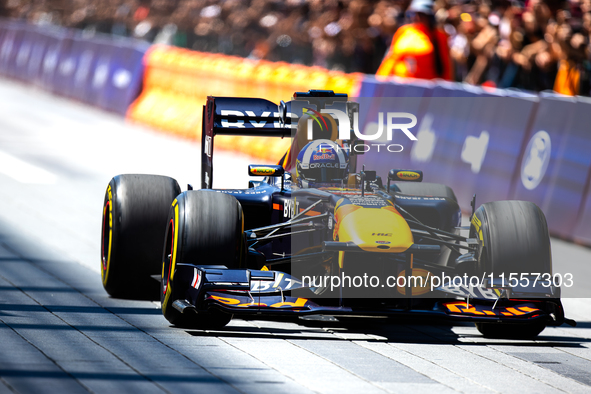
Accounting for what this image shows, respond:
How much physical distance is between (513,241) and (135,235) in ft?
8.63

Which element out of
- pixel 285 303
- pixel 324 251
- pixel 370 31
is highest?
pixel 370 31

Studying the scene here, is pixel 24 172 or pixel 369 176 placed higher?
pixel 369 176

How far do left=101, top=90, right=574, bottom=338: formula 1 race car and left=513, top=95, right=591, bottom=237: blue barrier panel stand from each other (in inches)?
Answer: 148

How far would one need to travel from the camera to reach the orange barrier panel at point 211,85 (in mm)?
16969

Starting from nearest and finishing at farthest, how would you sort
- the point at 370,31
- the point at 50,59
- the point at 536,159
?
the point at 536,159 → the point at 370,31 → the point at 50,59

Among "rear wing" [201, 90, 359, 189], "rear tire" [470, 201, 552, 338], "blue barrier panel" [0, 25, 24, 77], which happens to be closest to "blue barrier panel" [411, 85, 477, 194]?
"rear wing" [201, 90, 359, 189]

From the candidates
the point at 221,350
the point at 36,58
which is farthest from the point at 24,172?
the point at 36,58

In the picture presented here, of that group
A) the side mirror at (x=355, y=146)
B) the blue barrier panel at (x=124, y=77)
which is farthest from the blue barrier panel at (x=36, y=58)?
the side mirror at (x=355, y=146)

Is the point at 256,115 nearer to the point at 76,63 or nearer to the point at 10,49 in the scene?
the point at 76,63

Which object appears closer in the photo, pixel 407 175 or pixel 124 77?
pixel 407 175

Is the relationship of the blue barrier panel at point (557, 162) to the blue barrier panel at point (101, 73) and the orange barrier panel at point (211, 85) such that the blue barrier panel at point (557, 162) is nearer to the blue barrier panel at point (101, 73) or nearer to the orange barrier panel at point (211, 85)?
the orange barrier panel at point (211, 85)

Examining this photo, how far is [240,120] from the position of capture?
8086mm

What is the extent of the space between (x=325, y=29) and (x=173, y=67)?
3.51 m

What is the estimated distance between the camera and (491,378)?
19.0 feet
